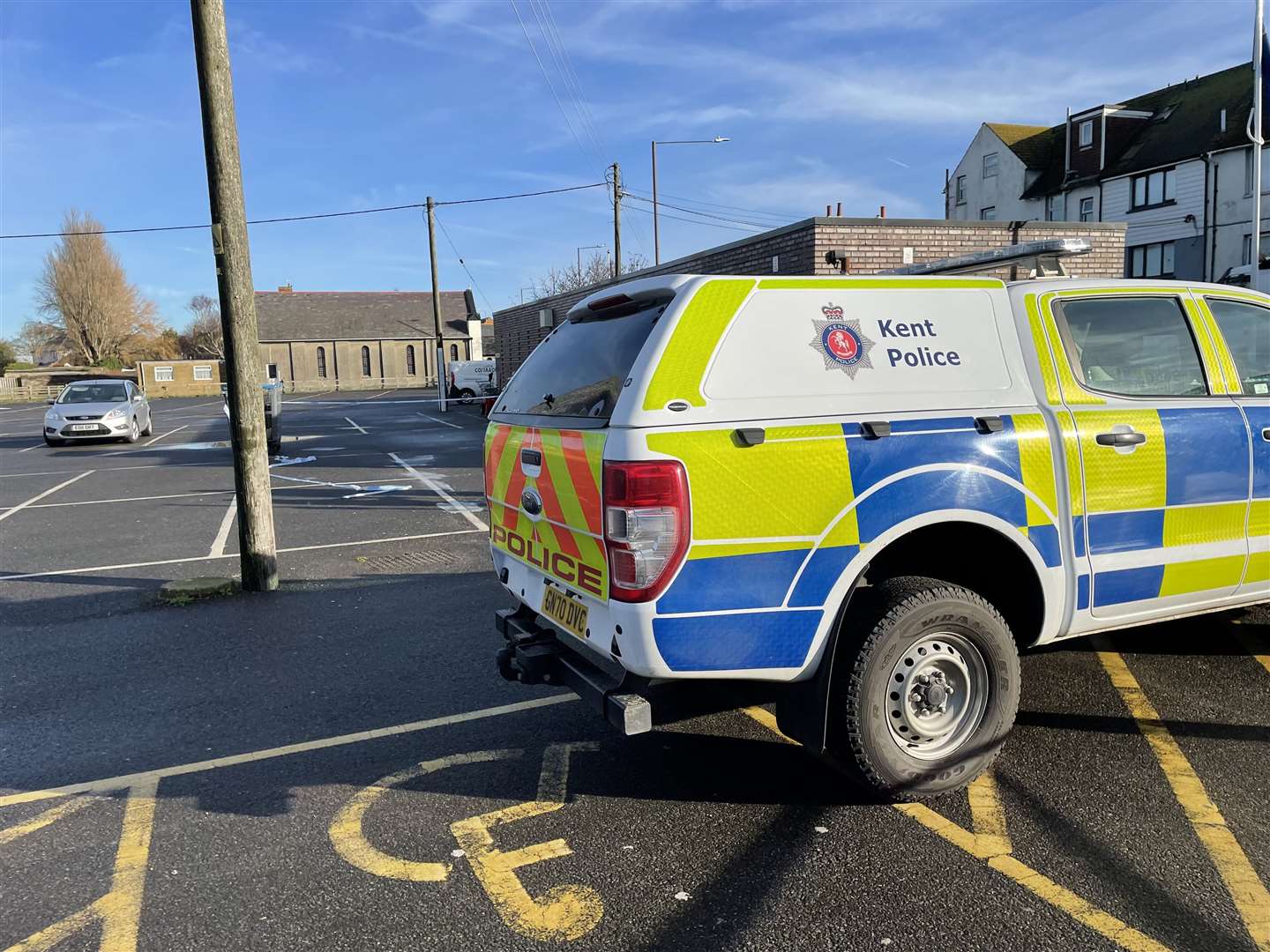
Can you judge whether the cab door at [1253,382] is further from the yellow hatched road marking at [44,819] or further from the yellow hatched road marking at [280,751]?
the yellow hatched road marking at [44,819]

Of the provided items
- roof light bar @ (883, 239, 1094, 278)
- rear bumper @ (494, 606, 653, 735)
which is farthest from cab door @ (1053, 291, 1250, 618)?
rear bumper @ (494, 606, 653, 735)

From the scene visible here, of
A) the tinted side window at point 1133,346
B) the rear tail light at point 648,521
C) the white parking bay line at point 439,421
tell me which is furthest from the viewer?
the white parking bay line at point 439,421

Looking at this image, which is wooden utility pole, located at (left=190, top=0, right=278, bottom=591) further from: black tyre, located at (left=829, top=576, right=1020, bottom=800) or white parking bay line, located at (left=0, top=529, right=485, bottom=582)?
black tyre, located at (left=829, top=576, right=1020, bottom=800)

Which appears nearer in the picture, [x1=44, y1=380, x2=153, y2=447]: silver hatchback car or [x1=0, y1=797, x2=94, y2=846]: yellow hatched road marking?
[x1=0, y1=797, x2=94, y2=846]: yellow hatched road marking

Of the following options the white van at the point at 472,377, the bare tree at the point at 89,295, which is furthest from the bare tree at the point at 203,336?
the white van at the point at 472,377

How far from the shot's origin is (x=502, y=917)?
9.34 feet

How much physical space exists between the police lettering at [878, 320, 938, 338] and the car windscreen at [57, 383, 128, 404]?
22930mm

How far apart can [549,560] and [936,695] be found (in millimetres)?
1585

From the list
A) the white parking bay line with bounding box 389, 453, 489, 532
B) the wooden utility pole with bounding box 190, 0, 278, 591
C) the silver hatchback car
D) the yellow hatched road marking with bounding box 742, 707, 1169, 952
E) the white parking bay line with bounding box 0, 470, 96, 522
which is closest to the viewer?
the yellow hatched road marking with bounding box 742, 707, 1169, 952

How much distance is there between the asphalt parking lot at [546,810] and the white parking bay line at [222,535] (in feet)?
8.87

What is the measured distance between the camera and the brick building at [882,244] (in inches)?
451

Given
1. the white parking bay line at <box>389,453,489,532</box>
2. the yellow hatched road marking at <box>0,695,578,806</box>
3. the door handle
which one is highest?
the door handle

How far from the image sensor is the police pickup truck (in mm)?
3107

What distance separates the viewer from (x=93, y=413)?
70.1 feet
